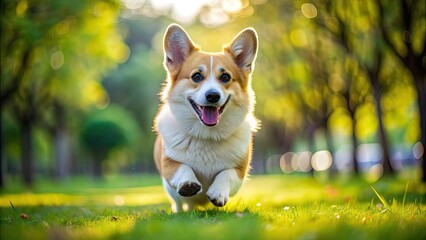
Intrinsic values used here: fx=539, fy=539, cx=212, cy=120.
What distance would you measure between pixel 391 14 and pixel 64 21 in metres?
8.24

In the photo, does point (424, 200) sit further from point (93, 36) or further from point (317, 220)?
point (93, 36)

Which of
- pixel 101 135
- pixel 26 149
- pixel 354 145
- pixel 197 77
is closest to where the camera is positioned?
pixel 197 77

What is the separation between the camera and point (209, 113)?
5.60m

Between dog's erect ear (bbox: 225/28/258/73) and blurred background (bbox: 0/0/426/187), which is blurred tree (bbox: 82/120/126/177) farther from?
dog's erect ear (bbox: 225/28/258/73)

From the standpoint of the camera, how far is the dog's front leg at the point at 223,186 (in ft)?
16.8

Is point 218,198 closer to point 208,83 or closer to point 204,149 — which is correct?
point 204,149

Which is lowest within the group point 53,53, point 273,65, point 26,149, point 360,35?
point 26,149

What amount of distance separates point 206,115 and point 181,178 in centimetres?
75

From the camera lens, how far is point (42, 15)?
1345cm

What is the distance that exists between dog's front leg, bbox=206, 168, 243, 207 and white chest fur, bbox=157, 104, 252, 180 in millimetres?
131

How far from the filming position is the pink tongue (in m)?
5.56

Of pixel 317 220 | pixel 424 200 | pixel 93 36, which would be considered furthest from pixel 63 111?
pixel 317 220

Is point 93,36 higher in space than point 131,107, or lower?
higher

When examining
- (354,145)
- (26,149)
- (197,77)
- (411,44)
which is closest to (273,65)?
(354,145)
